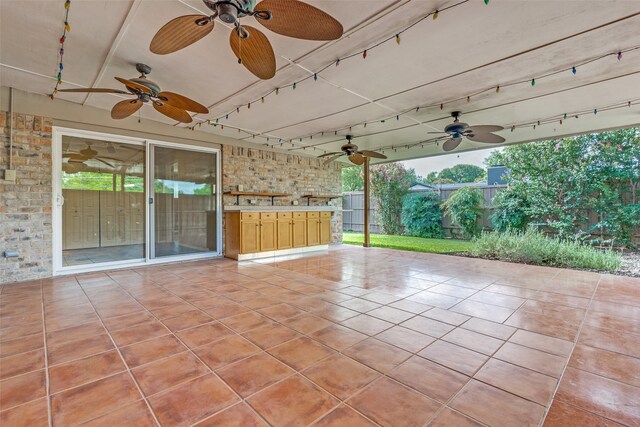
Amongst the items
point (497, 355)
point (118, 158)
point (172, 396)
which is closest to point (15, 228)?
point (118, 158)

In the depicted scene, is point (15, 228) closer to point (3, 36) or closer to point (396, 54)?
point (3, 36)

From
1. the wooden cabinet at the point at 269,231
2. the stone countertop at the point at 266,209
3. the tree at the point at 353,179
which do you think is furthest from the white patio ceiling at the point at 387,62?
the tree at the point at 353,179

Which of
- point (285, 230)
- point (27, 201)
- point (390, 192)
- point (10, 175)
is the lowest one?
point (285, 230)

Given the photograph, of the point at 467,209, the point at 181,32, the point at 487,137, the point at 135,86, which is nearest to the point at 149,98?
the point at 135,86

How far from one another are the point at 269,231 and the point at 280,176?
1.83 meters

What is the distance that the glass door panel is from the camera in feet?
15.2

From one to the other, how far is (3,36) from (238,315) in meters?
3.46

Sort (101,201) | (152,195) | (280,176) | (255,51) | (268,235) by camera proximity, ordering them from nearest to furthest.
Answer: (255,51) → (101,201) → (152,195) → (268,235) → (280,176)

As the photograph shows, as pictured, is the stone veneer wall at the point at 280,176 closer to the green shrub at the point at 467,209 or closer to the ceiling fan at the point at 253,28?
the green shrub at the point at 467,209

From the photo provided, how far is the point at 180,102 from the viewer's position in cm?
331

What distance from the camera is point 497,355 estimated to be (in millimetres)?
2064

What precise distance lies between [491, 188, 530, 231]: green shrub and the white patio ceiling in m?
2.70

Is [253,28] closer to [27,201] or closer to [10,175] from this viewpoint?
[10,175]

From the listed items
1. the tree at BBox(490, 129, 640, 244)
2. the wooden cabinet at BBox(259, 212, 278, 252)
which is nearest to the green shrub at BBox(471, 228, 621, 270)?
the tree at BBox(490, 129, 640, 244)
